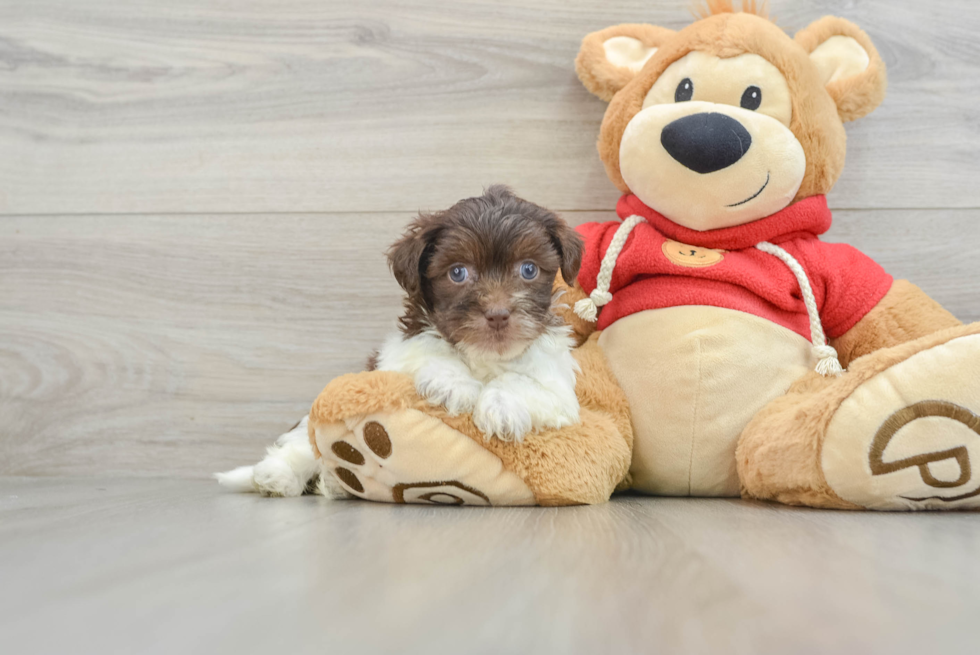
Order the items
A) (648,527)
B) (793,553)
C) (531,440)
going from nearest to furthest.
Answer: (793,553) < (648,527) < (531,440)

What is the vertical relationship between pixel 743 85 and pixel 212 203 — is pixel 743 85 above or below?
above

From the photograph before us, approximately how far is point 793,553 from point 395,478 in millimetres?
627

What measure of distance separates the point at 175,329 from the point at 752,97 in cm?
152

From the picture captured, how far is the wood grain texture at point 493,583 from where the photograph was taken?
51 cm

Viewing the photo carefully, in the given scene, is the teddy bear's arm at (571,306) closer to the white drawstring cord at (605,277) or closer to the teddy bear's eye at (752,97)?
the white drawstring cord at (605,277)

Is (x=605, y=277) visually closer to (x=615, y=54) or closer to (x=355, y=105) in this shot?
(x=615, y=54)

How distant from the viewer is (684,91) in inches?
54.6

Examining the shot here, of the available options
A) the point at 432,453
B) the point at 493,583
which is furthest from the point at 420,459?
the point at 493,583

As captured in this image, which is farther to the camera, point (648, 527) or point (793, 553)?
point (648, 527)

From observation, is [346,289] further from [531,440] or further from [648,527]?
[648,527]

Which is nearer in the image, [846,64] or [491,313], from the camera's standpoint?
[491,313]

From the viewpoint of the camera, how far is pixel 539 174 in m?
1.74

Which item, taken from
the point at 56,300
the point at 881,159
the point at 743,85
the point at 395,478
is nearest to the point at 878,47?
the point at 881,159

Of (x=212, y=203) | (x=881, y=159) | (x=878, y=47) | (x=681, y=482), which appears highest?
(x=878, y=47)
